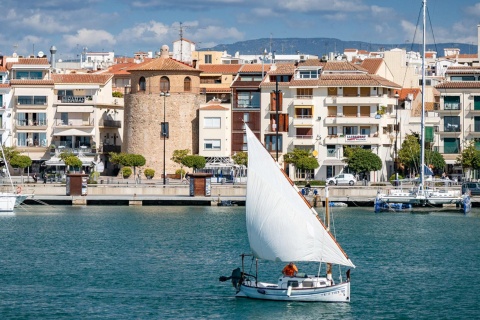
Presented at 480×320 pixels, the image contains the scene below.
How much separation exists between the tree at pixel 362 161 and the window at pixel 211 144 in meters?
12.1

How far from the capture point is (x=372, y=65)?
390 ft

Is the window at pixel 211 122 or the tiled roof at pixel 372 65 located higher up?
the tiled roof at pixel 372 65

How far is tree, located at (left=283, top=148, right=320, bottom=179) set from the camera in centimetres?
11000

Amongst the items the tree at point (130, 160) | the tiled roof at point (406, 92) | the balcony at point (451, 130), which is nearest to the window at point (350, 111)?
the balcony at point (451, 130)

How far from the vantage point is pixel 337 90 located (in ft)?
373

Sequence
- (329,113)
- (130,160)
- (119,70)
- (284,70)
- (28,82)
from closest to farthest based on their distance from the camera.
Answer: (130,160) < (329,113) < (284,70) < (28,82) < (119,70)

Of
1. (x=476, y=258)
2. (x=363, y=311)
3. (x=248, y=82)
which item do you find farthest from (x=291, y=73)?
(x=363, y=311)

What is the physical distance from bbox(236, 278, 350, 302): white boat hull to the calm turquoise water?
0.32 metres

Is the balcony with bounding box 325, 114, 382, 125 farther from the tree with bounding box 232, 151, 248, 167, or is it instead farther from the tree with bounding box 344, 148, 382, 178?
the tree with bounding box 232, 151, 248, 167

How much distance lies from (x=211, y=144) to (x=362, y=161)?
14.3m

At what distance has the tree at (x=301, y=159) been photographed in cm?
11000

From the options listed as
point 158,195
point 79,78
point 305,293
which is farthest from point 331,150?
point 305,293

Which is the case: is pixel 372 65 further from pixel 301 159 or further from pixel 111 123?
pixel 111 123

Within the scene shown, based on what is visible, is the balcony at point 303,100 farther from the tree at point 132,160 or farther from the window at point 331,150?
the tree at point 132,160
